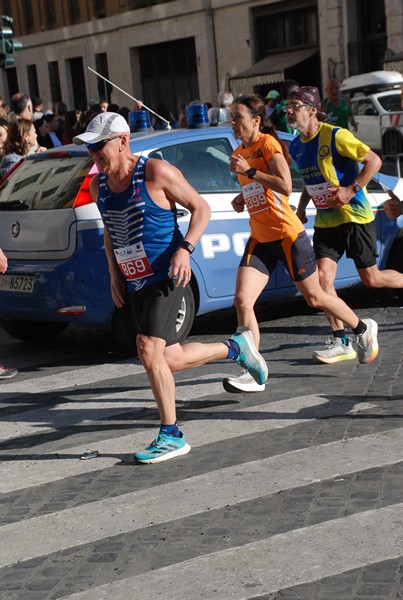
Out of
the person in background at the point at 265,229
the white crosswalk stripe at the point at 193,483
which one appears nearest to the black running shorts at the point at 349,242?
the person in background at the point at 265,229

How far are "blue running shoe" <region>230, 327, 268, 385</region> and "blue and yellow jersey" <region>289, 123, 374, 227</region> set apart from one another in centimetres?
154

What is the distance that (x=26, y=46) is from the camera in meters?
51.4

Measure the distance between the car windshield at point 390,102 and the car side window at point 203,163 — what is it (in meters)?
17.5

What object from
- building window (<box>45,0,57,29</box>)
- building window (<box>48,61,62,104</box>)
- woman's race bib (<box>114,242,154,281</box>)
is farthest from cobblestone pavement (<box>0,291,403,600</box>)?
building window (<box>45,0,57,29</box>)

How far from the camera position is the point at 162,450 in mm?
5664

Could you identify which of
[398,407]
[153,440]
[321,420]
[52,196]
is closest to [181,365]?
[153,440]

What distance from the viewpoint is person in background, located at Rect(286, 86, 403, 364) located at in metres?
7.48

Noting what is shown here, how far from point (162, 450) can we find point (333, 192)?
268 centimetres

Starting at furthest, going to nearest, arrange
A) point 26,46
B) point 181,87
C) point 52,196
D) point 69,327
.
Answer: point 26,46 → point 181,87 → point 69,327 → point 52,196

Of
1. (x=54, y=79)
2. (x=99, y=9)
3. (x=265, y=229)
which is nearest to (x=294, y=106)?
(x=265, y=229)

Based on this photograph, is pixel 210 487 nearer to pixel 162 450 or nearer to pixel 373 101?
pixel 162 450

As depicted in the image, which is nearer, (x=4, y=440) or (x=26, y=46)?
(x=4, y=440)

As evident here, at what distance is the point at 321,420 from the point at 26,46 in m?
47.7

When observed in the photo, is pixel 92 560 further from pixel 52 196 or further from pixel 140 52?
pixel 140 52
